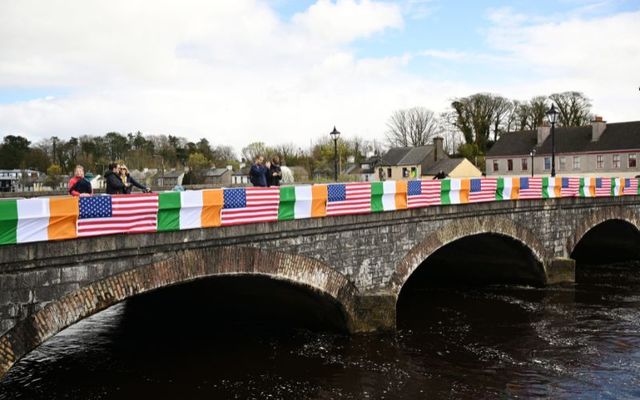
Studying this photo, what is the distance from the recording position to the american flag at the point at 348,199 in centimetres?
1348

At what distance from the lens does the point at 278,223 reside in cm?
Answer: 1234

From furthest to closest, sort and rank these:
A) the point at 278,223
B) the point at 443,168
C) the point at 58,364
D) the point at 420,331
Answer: the point at 443,168, the point at 420,331, the point at 58,364, the point at 278,223

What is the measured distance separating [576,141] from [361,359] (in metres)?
54.2

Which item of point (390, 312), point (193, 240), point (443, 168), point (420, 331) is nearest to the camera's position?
point (193, 240)

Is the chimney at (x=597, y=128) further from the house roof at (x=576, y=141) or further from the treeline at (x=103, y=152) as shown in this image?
the treeline at (x=103, y=152)

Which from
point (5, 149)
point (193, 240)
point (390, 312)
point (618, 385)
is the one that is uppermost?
point (5, 149)

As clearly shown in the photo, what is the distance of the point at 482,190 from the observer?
1781 centimetres

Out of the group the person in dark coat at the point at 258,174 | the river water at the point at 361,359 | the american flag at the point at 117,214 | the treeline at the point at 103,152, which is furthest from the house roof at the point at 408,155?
the american flag at the point at 117,214

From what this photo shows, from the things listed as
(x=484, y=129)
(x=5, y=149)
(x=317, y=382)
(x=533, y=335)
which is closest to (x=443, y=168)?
(x=484, y=129)

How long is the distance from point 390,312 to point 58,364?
797 centimetres

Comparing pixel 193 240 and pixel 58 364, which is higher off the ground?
pixel 193 240

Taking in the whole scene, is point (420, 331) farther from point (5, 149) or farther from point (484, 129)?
point (5, 149)

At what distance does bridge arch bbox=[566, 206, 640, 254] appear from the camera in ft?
71.2

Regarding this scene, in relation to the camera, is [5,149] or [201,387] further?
[5,149]
